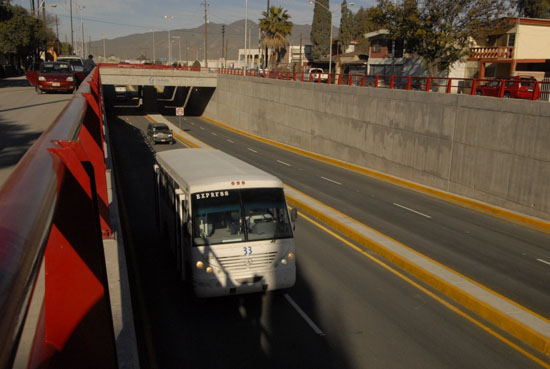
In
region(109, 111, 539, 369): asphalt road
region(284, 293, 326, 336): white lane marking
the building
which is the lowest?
region(109, 111, 539, 369): asphalt road

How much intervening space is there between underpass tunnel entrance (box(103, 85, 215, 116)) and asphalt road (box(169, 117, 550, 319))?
4347cm

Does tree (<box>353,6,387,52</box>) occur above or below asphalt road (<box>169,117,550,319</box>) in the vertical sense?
above

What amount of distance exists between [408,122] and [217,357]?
877 inches

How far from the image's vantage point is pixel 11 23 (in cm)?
6456

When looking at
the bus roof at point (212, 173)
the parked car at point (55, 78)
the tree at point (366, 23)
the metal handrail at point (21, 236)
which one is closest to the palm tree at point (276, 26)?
the tree at point (366, 23)

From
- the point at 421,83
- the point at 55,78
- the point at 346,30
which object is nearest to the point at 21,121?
the point at 55,78

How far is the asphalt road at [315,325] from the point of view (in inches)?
340

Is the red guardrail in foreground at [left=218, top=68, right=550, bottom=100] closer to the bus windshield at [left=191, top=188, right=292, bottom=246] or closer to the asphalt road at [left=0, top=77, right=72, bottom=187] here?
the bus windshield at [left=191, top=188, right=292, bottom=246]

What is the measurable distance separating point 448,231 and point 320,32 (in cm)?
10930

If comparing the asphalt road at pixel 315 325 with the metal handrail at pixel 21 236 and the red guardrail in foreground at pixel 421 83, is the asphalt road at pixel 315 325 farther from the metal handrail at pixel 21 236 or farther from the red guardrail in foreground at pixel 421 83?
the red guardrail in foreground at pixel 421 83

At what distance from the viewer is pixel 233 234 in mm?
9984

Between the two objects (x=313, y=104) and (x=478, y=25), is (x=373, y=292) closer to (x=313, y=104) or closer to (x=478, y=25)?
(x=313, y=104)

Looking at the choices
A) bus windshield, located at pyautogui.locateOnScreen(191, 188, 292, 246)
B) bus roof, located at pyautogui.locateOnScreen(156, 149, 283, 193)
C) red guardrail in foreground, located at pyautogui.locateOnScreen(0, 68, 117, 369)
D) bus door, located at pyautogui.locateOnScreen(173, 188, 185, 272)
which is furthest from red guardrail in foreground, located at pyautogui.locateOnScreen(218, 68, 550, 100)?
red guardrail in foreground, located at pyautogui.locateOnScreen(0, 68, 117, 369)

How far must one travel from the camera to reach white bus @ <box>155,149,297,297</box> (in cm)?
974
